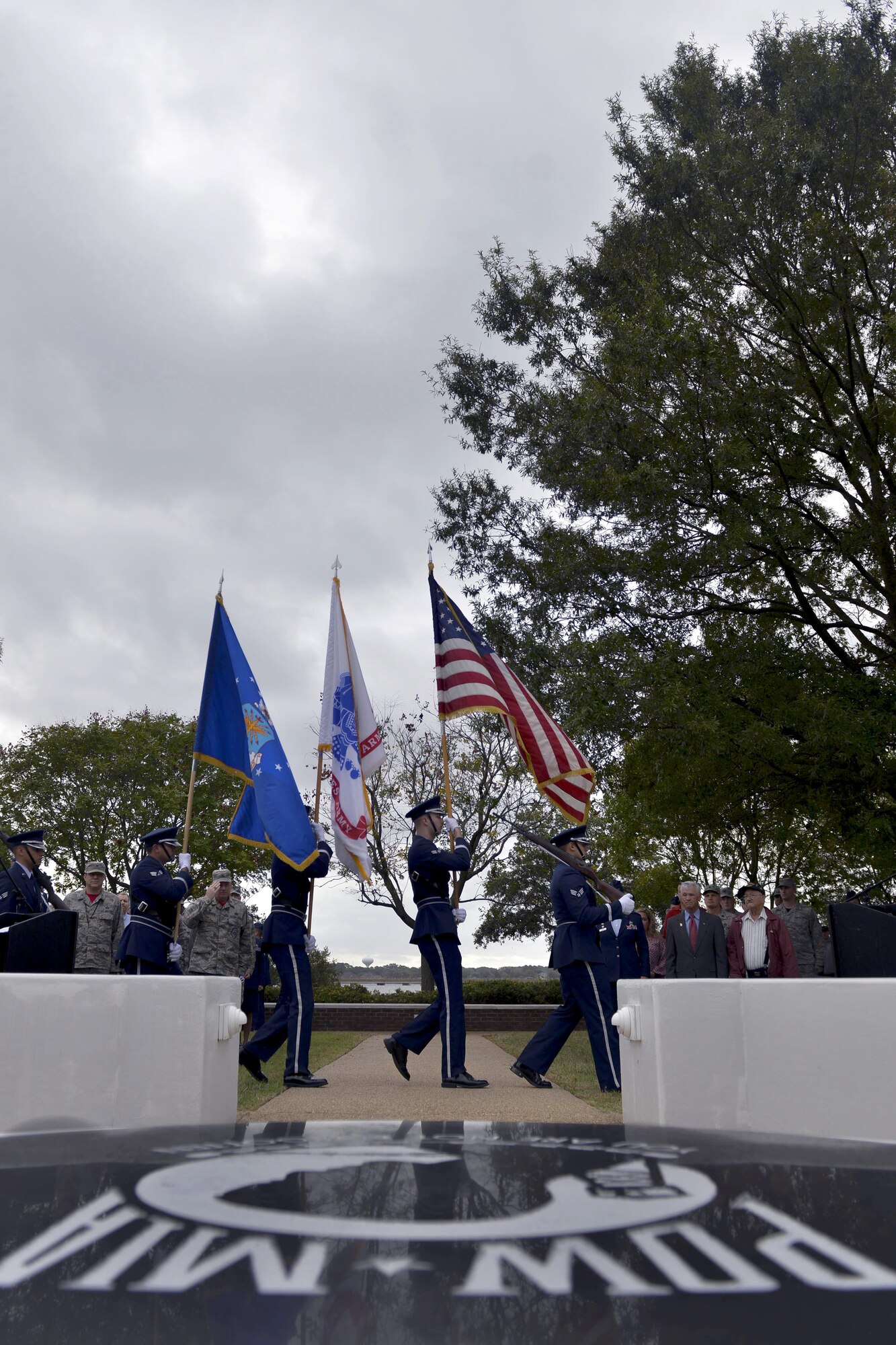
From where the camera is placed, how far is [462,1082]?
801 cm

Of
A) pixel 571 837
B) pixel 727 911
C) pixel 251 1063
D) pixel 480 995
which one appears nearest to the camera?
pixel 571 837

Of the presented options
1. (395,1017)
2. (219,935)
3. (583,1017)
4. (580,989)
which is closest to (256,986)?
(219,935)

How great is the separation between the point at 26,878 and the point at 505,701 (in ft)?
14.2

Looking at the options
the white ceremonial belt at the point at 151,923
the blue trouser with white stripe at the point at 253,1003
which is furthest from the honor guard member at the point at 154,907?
the blue trouser with white stripe at the point at 253,1003

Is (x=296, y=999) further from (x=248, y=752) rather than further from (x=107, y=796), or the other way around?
(x=107, y=796)

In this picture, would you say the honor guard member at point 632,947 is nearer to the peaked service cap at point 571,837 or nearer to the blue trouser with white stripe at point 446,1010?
the peaked service cap at point 571,837

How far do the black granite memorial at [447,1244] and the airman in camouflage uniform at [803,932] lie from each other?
7.29 m

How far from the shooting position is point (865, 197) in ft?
44.8

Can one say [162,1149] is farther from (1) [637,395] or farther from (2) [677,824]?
(2) [677,824]

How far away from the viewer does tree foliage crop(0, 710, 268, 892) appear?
30.6 meters

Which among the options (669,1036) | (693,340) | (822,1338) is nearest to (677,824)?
(693,340)

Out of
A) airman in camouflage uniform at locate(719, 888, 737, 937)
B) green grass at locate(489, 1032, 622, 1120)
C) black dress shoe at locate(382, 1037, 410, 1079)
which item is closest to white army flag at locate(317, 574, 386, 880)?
black dress shoe at locate(382, 1037, 410, 1079)

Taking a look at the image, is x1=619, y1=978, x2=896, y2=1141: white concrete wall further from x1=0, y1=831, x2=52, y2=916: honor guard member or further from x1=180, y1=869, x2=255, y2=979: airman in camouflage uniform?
x1=180, y1=869, x2=255, y2=979: airman in camouflage uniform

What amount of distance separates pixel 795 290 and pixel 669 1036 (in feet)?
36.1
